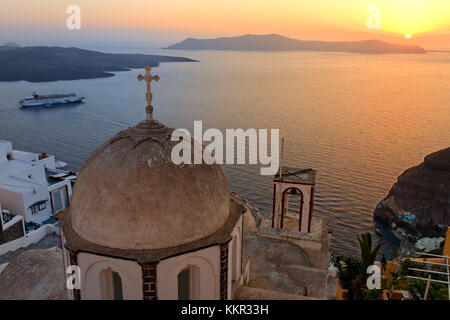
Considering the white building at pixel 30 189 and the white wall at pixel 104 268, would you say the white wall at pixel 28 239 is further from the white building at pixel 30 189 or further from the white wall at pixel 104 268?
the white wall at pixel 104 268

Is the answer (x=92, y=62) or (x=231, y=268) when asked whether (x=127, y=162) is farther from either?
(x=92, y=62)

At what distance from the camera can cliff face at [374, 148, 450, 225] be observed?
1364 inches

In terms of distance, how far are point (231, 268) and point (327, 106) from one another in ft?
208

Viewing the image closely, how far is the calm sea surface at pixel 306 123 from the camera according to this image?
37.0 metres

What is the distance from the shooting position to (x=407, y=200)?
1404 inches

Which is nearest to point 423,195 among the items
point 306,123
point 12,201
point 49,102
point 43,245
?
point 306,123

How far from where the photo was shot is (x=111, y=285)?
29.1ft

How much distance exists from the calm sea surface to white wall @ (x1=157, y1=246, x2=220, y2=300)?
881 inches

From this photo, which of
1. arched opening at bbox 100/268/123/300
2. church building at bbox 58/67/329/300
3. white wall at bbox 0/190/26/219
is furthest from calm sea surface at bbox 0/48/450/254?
arched opening at bbox 100/268/123/300

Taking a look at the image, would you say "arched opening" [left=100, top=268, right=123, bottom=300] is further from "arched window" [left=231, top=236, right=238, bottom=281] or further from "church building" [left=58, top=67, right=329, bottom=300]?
"arched window" [left=231, top=236, right=238, bottom=281]

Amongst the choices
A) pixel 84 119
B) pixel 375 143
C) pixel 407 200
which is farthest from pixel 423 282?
pixel 84 119

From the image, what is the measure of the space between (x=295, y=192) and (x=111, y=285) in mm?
9647
